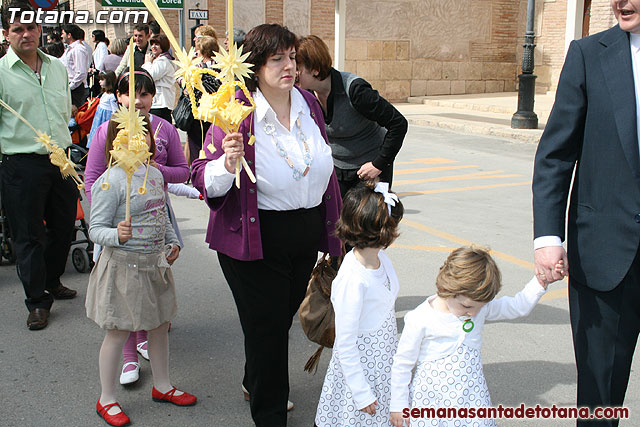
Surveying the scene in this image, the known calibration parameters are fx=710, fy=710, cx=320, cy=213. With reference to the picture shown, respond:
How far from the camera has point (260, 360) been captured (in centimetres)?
343

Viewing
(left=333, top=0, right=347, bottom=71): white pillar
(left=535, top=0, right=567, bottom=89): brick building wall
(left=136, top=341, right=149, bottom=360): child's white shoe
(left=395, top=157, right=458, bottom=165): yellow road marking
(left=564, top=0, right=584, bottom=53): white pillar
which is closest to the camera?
(left=136, top=341, right=149, bottom=360): child's white shoe

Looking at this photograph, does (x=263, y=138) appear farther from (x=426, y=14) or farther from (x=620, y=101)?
(x=426, y=14)

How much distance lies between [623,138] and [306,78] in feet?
7.16

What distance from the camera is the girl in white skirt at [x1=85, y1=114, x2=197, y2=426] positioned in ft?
12.2

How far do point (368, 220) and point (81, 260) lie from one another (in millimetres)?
3997

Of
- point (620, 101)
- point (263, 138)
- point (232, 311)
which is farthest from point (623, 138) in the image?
point (232, 311)

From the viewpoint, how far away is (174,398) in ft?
12.9

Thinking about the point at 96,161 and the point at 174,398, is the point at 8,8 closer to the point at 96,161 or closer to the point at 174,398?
the point at 96,161

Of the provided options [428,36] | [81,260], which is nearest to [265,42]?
[81,260]

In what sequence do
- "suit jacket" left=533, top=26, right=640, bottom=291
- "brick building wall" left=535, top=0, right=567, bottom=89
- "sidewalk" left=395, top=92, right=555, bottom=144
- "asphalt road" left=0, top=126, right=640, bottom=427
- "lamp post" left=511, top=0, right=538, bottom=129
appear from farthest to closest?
"brick building wall" left=535, top=0, right=567, bottom=89 → "sidewalk" left=395, top=92, right=555, bottom=144 → "lamp post" left=511, top=0, right=538, bottom=129 → "asphalt road" left=0, top=126, right=640, bottom=427 → "suit jacket" left=533, top=26, right=640, bottom=291

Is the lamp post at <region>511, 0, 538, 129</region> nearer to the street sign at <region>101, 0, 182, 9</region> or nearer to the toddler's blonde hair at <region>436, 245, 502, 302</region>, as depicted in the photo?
the street sign at <region>101, 0, 182, 9</region>

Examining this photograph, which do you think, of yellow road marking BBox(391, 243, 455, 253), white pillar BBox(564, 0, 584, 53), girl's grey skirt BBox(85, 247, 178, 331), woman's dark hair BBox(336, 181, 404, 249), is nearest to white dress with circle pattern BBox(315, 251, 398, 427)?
woman's dark hair BBox(336, 181, 404, 249)

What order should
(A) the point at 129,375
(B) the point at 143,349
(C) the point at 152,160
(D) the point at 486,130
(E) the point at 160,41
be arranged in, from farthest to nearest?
1. (D) the point at 486,130
2. (E) the point at 160,41
3. (B) the point at 143,349
4. (A) the point at 129,375
5. (C) the point at 152,160

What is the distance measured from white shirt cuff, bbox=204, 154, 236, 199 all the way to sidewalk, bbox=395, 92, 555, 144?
12.2m
